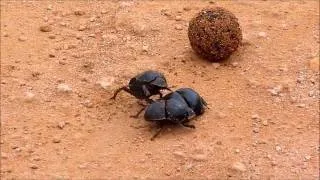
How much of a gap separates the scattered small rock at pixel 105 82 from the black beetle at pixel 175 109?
0.67m

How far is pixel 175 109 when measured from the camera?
195 inches

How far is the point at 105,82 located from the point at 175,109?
939mm

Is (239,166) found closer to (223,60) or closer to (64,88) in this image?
(223,60)

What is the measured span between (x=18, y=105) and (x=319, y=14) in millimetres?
3398

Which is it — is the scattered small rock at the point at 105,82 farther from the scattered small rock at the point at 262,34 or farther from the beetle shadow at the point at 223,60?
the scattered small rock at the point at 262,34

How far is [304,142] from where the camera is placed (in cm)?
491

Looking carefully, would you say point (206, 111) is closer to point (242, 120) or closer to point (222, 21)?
point (242, 120)

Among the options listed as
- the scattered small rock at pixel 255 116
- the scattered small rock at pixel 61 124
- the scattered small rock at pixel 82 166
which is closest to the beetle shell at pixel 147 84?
the scattered small rock at pixel 61 124

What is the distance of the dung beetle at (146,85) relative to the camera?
5.24 m

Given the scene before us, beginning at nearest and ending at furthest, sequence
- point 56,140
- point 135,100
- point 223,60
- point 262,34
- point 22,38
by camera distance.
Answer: point 56,140
point 135,100
point 223,60
point 22,38
point 262,34

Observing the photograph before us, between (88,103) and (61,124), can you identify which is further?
(88,103)

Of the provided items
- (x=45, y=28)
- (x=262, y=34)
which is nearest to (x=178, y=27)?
(x=262, y=34)

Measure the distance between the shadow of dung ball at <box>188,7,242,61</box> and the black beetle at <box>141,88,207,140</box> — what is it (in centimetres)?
79

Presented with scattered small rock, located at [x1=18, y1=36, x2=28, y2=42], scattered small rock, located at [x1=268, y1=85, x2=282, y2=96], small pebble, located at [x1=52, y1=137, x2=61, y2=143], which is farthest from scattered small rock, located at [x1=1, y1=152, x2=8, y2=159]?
scattered small rock, located at [x1=268, y1=85, x2=282, y2=96]
